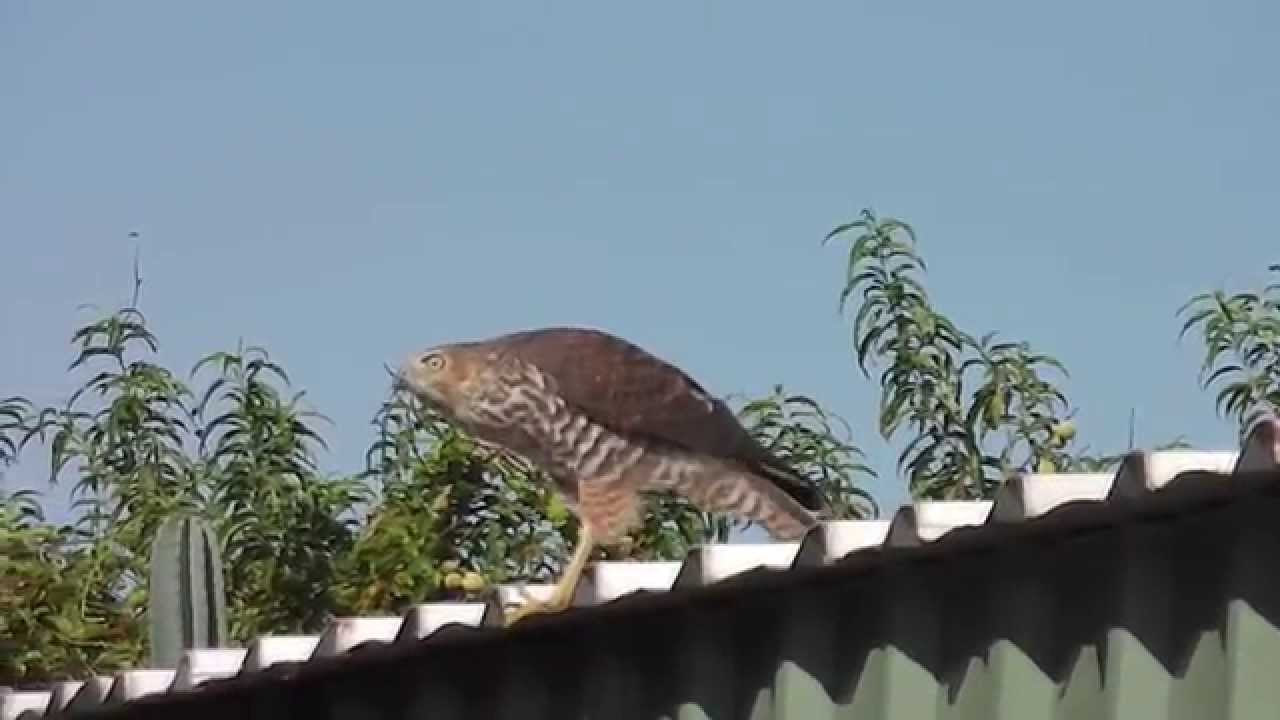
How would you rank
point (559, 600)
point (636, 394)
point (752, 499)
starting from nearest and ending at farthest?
point (559, 600)
point (752, 499)
point (636, 394)

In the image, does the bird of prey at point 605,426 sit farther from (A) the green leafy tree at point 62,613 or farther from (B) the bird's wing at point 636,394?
(A) the green leafy tree at point 62,613

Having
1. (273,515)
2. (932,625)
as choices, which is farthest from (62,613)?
(932,625)

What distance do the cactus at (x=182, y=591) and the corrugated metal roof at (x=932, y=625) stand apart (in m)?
1.64

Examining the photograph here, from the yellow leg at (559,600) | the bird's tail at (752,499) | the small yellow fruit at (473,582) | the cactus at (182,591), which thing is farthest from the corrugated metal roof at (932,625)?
the small yellow fruit at (473,582)

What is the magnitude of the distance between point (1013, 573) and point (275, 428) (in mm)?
4851

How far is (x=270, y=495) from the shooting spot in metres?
7.95

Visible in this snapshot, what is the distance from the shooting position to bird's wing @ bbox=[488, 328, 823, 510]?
6317 millimetres

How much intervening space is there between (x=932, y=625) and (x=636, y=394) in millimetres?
2876

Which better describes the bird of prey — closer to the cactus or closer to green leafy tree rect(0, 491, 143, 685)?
the cactus

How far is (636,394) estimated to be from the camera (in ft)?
21.3

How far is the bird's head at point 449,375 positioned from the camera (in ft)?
22.1

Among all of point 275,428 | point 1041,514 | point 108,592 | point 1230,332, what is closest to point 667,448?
point 1230,332

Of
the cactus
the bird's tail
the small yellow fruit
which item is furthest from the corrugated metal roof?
the small yellow fruit

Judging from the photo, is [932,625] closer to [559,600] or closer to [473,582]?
[559,600]
